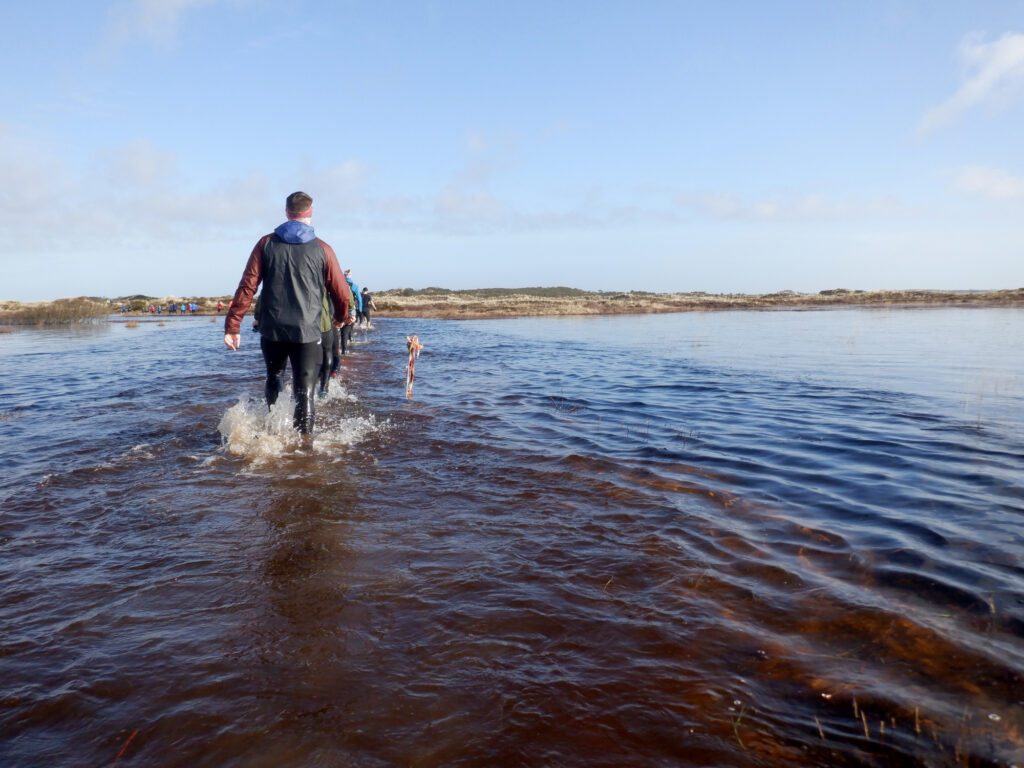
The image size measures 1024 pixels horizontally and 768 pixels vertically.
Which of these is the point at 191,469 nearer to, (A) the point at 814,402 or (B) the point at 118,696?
(B) the point at 118,696

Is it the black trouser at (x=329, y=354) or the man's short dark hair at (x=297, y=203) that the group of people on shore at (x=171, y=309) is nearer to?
the black trouser at (x=329, y=354)

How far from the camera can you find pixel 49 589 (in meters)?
3.14

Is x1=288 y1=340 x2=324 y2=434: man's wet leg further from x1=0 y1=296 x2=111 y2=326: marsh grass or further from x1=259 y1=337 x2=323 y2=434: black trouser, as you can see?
x1=0 y1=296 x2=111 y2=326: marsh grass

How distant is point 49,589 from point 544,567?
267 centimetres

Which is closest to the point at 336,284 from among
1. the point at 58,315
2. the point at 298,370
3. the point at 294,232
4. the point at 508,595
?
the point at 294,232

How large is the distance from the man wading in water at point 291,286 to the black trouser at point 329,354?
168 cm

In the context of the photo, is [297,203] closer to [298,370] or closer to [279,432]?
[298,370]

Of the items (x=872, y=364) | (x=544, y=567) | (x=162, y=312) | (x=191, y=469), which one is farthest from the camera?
(x=162, y=312)

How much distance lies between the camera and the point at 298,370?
6062 millimetres

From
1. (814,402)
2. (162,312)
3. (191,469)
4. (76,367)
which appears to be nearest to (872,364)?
(814,402)

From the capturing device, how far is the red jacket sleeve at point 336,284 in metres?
6.01

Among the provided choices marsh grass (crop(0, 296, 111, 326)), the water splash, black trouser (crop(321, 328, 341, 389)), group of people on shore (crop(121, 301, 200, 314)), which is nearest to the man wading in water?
the water splash

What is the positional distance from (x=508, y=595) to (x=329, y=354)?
660 centimetres

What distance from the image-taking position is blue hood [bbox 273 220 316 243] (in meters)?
5.69
